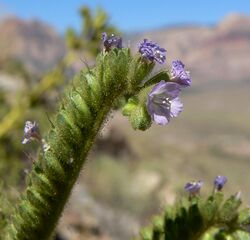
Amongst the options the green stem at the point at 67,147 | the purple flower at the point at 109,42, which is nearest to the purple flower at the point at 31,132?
the green stem at the point at 67,147

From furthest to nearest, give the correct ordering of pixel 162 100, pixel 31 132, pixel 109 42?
pixel 31 132
pixel 109 42
pixel 162 100

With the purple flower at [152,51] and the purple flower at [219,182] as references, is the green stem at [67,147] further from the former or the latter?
the purple flower at [219,182]

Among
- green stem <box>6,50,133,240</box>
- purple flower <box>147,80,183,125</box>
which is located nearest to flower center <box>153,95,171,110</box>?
purple flower <box>147,80,183,125</box>

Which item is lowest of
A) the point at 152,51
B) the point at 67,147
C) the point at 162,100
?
the point at 67,147

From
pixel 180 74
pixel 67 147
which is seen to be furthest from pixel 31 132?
pixel 180 74

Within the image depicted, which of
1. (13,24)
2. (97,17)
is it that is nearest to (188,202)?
(97,17)

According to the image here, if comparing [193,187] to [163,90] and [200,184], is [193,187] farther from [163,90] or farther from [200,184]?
[163,90]
